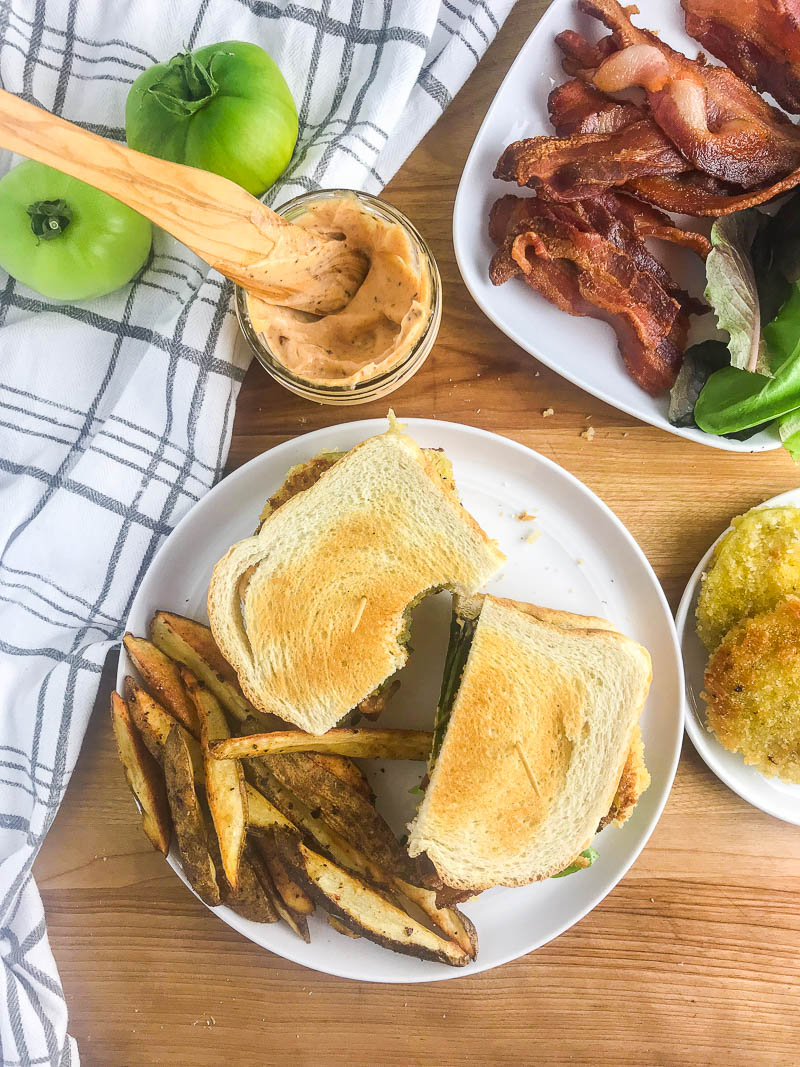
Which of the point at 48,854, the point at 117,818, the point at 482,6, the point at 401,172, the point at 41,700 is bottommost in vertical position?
the point at 48,854

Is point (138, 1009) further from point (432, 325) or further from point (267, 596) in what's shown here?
point (432, 325)

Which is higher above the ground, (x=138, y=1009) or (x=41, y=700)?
(x=41, y=700)

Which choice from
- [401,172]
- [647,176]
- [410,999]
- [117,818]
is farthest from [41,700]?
[647,176]

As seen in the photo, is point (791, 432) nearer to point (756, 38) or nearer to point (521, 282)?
point (521, 282)

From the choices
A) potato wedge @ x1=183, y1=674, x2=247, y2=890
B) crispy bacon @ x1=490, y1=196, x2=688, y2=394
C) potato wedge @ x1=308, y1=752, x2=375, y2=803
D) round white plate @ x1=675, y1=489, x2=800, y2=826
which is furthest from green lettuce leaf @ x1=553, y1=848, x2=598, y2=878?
crispy bacon @ x1=490, y1=196, x2=688, y2=394

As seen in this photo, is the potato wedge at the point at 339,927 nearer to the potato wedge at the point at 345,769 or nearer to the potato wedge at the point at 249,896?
the potato wedge at the point at 249,896

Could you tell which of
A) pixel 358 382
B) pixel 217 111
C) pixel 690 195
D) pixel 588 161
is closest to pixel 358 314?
pixel 358 382

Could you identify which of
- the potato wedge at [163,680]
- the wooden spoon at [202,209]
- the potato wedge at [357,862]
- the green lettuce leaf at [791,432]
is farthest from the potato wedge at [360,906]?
the green lettuce leaf at [791,432]

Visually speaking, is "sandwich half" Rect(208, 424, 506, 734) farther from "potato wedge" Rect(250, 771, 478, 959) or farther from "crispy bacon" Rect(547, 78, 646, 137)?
"crispy bacon" Rect(547, 78, 646, 137)
